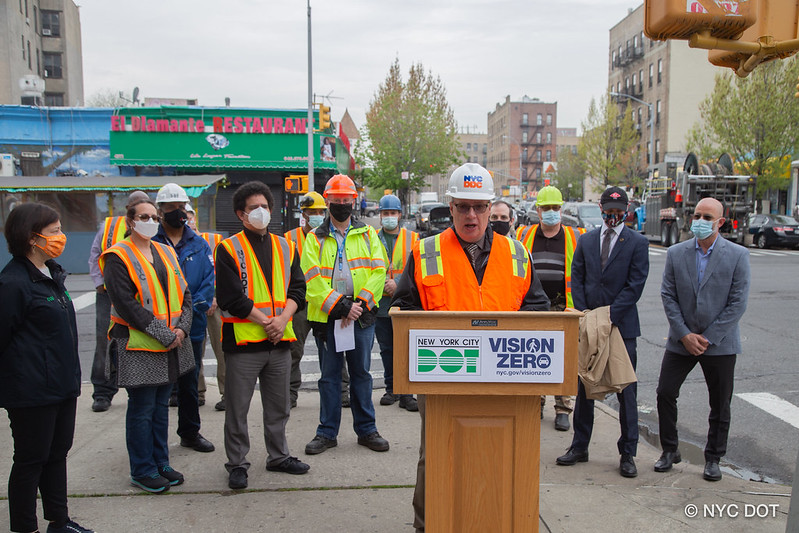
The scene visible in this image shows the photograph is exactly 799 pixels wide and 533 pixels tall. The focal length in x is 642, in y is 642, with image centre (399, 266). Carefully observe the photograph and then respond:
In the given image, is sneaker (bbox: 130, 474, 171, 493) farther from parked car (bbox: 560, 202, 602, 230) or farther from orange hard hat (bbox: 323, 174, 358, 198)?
parked car (bbox: 560, 202, 602, 230)

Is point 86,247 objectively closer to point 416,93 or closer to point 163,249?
point 163,249

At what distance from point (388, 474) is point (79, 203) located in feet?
59.3

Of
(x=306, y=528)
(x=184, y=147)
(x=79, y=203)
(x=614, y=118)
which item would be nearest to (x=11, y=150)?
(x=184, y=147)

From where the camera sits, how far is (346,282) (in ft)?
17.4

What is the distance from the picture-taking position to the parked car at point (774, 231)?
85.8ft

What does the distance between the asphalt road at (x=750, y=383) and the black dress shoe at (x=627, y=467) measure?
9.1 inches

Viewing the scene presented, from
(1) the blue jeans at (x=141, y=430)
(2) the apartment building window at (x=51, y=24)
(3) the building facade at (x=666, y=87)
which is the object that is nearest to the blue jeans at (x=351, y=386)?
(1) the blue jeans at (x=141, y=430)

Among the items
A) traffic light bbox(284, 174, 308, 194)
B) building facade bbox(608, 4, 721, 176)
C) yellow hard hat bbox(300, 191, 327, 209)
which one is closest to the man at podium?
yellow hard hat bbox(300, 191, 327, 209)

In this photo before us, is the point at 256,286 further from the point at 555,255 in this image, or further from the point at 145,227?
the point at 555,255

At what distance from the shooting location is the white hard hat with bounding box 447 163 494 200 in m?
3.31

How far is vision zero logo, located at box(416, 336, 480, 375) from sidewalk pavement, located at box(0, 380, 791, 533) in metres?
1.56

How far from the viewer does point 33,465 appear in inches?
141

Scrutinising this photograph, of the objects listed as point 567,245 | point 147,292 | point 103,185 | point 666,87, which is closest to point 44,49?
point 103,185

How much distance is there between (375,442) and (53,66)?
2348 inches
